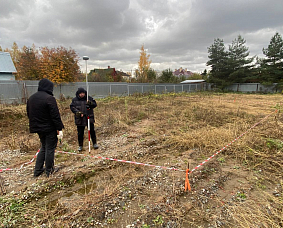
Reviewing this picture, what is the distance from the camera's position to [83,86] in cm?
1620

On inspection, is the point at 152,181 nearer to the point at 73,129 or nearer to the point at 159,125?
the point at 159,125

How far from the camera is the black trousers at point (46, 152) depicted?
117 inches

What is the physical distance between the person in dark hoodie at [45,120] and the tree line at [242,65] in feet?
99.7

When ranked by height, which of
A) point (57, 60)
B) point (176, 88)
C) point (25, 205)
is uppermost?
point (57, 60)

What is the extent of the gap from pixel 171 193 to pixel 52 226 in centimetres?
171

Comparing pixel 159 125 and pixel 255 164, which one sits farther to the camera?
pixel 159 125

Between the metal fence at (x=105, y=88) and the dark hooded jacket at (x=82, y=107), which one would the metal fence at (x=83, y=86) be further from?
the dark hooded jacket at (x=82, y=107)

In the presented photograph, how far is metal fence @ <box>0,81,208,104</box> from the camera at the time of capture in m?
12.0

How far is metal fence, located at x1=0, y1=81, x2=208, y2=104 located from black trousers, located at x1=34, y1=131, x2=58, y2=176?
1103 centimetres

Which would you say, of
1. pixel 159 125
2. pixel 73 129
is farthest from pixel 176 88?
pixel 73 129

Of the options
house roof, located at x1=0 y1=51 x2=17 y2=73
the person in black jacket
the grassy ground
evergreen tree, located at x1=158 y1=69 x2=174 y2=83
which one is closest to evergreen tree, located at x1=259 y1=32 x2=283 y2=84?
evergreen tree, located at x1=158 y1=69 x2=174 y2=83

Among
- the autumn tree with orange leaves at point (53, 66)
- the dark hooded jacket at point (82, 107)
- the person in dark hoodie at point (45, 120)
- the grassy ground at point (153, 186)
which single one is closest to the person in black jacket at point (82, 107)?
the dark hooded jacket at point (82, 107)

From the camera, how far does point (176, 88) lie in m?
25.5

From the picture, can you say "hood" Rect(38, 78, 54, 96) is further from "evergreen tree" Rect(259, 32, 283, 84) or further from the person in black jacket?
"evergreen tree" Rect(259, 32, 283, 84)
